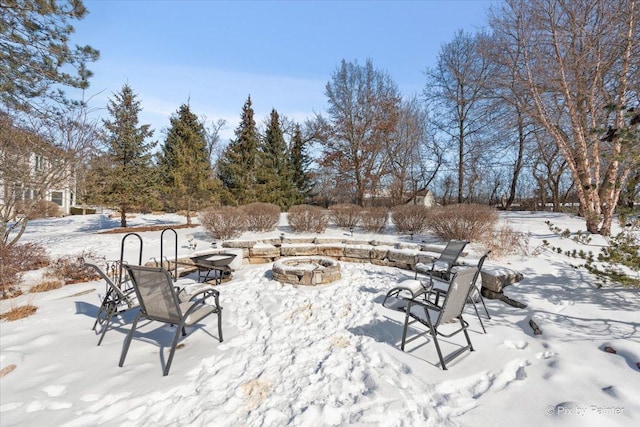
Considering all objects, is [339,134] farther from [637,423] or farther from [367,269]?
[637,423]

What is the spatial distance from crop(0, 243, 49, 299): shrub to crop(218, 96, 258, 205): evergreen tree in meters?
11.7

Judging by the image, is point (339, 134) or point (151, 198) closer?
point (151, 198)

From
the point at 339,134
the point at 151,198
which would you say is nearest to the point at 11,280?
the point at 151,198

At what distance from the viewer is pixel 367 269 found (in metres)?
6.04

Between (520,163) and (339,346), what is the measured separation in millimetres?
19208

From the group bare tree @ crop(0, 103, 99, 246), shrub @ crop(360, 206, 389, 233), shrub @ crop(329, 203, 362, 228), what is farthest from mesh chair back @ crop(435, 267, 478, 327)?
bare tree @ crop(0, 103, 99, 246)

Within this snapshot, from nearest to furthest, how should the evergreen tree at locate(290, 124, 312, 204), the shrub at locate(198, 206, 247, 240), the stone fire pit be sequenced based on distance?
the stone fire pit
the shrub at locate(198, 206, 247, 240)
the evergreen tree at locate(290, 124, 312, 204)

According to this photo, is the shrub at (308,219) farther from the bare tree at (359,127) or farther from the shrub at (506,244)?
the bare tree at (359,127)

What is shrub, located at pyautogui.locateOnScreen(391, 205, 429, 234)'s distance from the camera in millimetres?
8852

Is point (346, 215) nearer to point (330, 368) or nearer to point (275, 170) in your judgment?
point (330, 368)

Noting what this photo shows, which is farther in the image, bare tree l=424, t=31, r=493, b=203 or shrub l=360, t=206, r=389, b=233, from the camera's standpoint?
bare tree l=424, t=31, r=493, b=203

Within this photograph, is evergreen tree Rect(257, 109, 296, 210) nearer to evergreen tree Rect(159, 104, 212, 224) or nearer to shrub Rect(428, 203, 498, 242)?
evergreen tree Rect(159, 104, 212, 224)

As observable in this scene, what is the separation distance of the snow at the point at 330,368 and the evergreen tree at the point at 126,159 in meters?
10.3

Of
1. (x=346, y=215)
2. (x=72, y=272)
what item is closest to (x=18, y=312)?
(x=72, y=272)
